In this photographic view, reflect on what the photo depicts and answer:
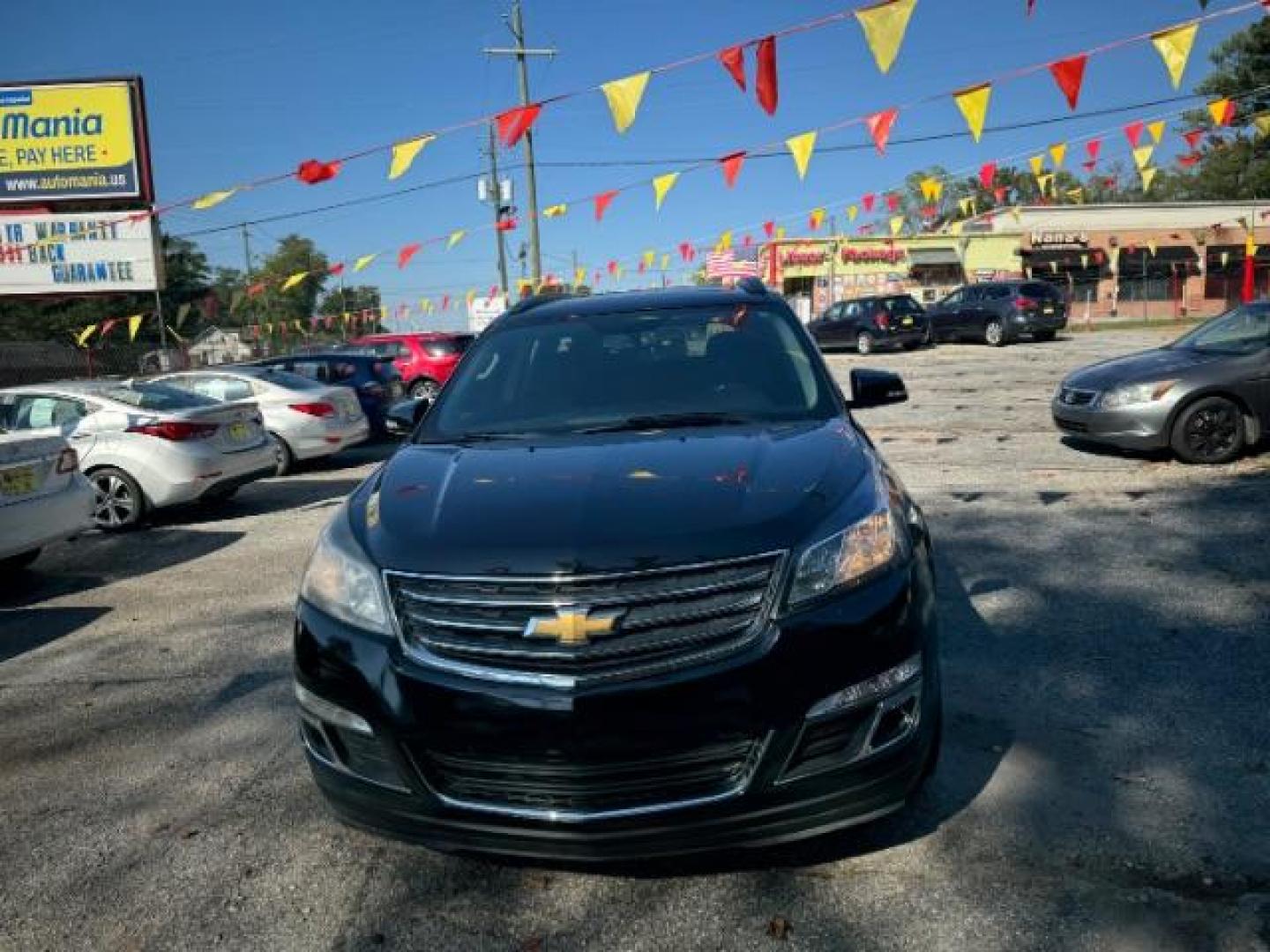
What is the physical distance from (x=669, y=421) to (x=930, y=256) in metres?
42.7

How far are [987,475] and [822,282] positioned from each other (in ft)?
118

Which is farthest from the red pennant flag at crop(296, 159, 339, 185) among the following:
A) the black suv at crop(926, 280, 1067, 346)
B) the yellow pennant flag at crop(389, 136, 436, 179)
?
the black suv at crop(926, 280, 1067, 346)

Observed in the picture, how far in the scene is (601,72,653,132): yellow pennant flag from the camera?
10664 mm

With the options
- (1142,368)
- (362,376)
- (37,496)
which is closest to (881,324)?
(362,376)

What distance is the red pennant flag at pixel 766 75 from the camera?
10.3 m

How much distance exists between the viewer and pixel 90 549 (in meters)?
8.18

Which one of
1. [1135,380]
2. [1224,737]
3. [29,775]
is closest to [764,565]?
[1224,737]

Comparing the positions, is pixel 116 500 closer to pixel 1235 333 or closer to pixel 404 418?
pixel 404 418

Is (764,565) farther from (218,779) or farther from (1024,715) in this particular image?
(218,779)

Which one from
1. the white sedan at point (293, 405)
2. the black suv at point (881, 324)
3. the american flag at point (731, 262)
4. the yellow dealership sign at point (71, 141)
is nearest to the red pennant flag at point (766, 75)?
the white sedan at point (293, 405)

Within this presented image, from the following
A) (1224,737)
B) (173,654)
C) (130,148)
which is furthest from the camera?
(130,148)

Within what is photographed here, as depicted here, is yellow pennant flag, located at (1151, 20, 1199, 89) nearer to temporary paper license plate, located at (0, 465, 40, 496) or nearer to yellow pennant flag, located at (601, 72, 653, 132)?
yellow pennant flag, located at (601, 72, 653, 132)

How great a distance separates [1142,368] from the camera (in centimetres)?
881

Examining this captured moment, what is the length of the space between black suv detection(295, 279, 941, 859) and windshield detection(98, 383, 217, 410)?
6981 millimetres
